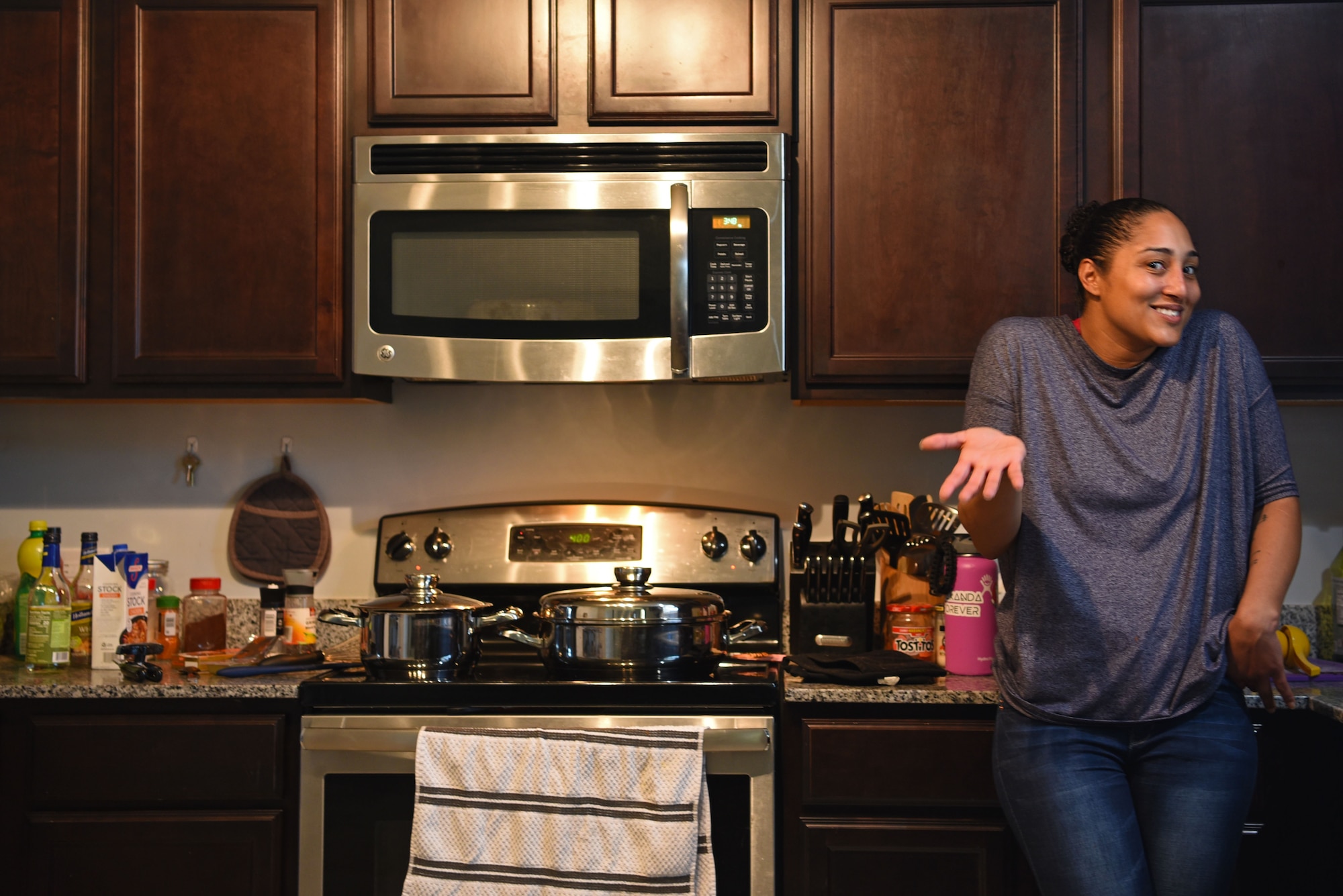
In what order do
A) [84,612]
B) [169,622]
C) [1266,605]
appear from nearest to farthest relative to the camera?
[1266,605] → [84,612] → [169,622]

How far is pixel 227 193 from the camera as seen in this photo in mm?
2195

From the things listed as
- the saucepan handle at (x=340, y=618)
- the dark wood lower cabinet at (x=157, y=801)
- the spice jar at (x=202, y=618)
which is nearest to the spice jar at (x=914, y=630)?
the saucepan handle at (x=340, y=618)

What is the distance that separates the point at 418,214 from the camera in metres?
2.18

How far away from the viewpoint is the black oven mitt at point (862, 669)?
74.6 inches

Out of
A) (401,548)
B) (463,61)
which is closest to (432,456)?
(401,548)

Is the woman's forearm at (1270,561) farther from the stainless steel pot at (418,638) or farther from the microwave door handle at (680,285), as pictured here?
the stainless steel pot at (418,638)

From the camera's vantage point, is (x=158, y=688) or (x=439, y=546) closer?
(x=158, y=688)

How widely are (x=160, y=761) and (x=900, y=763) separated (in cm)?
124

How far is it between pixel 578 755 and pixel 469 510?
0.81 meters

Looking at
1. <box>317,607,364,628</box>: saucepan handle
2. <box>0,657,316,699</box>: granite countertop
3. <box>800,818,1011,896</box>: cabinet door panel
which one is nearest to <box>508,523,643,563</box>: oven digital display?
<box>317,607,364,628</box>: saucepan handle

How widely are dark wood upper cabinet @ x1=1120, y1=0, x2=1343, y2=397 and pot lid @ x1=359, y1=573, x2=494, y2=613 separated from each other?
146cm

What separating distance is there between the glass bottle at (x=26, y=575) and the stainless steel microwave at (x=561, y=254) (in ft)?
2.63

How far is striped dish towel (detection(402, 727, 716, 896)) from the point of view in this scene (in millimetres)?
1745

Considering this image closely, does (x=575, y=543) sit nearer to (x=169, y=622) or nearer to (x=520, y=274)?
(x=520, y=274)
